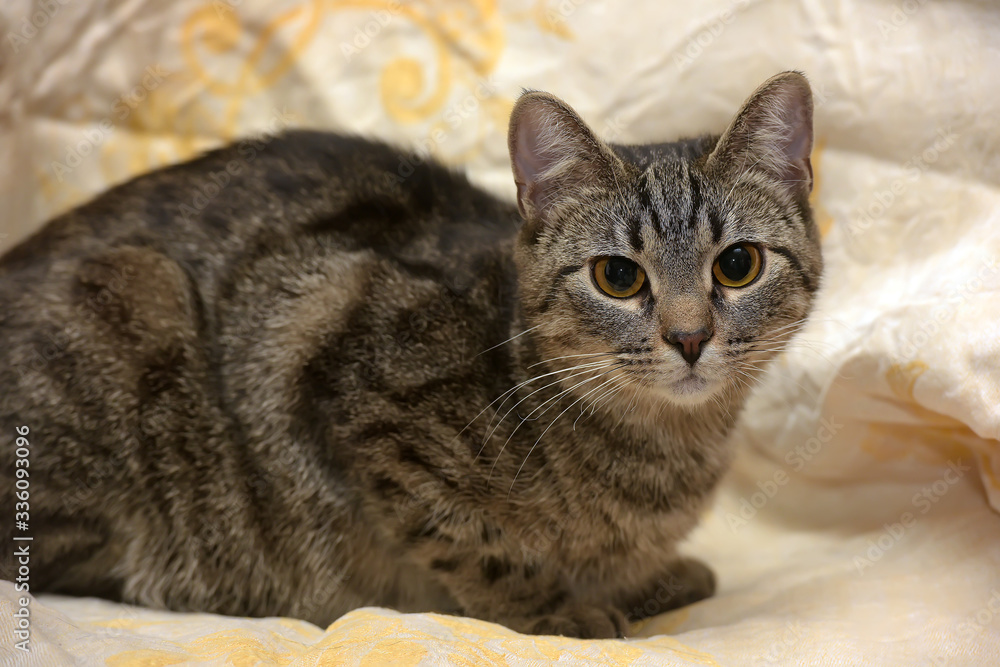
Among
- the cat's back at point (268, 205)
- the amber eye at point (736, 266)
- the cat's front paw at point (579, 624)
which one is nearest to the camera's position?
the amber eye at point (736, 266)

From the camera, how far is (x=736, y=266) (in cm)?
155

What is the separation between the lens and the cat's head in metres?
1.50

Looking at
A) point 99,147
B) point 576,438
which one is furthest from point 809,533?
point 99,147

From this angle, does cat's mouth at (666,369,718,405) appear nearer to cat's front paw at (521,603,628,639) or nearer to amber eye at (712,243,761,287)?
amber eye at (712,243,761,287)

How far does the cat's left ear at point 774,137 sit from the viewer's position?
157cm

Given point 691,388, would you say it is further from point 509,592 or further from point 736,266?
point 509,592

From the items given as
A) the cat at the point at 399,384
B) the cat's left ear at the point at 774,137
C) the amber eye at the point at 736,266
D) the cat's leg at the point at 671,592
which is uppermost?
the cat's left ear at the point at 774,137

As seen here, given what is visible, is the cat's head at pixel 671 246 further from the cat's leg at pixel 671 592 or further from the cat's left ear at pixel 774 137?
the cat's leg at pixel 671 592

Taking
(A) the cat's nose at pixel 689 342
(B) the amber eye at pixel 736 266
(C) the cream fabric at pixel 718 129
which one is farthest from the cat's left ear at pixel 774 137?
(C) the cream fabric at pixel 718 129

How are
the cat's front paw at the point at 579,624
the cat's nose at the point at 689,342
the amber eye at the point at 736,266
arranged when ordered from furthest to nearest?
the cat's front paw at the point at 579,624 → the amber eye at the point at 736,266 → the cat's nose at the point at 689,342

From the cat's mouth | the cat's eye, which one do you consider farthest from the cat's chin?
the cat's eye

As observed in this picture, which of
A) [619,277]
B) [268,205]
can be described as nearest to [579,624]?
[619,277]

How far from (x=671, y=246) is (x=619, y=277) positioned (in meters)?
0.12

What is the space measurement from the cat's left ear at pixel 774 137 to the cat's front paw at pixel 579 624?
96 cm
